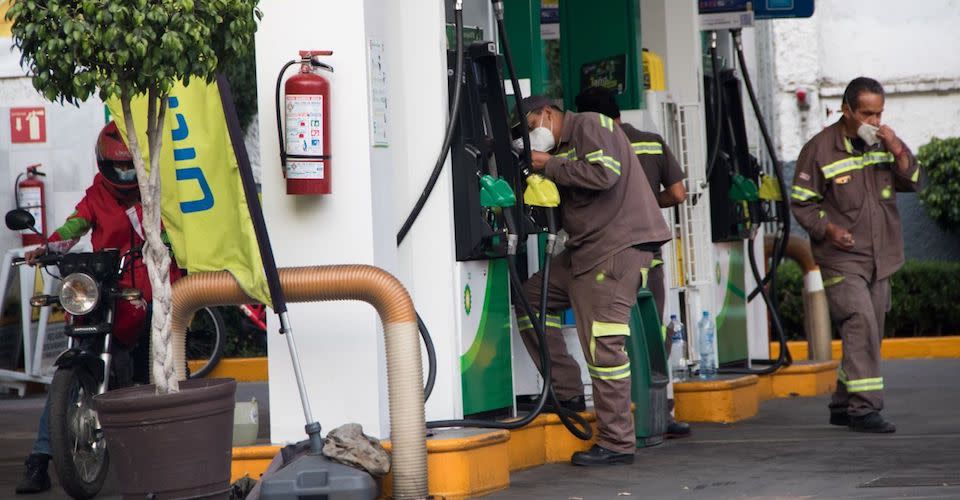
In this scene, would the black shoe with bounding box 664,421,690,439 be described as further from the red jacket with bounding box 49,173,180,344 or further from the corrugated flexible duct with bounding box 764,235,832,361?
the corrugated flexible duct with bounding box 764,235,832,361

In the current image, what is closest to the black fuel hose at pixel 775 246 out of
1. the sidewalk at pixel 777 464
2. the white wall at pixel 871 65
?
the sidewalk at pixel 777 464

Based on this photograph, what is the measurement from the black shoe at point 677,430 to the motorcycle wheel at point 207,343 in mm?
4765

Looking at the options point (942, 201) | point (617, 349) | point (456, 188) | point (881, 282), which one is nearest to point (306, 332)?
point (456, 188)

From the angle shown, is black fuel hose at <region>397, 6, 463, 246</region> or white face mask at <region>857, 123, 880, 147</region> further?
white face mask at <region>857, 123, 880, 147</region>

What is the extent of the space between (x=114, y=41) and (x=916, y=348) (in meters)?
10.1

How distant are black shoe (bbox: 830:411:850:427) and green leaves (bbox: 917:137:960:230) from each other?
7.46m

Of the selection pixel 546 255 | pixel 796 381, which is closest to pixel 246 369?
pixel 796 381

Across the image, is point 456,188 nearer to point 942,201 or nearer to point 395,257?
point 395,257

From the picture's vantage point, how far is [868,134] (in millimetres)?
9188

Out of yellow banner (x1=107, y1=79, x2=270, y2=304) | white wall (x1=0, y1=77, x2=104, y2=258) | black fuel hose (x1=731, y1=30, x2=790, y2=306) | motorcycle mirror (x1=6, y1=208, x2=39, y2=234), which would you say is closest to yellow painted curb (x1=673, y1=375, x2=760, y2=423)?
black fuel hose (x1=731, y1=30, x2=790, y2=306)

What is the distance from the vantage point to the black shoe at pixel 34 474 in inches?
313

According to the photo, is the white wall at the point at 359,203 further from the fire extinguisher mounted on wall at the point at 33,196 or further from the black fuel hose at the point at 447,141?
the fire extinguisher mounted on wall at the point at 33,196

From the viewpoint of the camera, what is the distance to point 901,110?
1725cm

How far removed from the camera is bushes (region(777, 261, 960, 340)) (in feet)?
46.8
